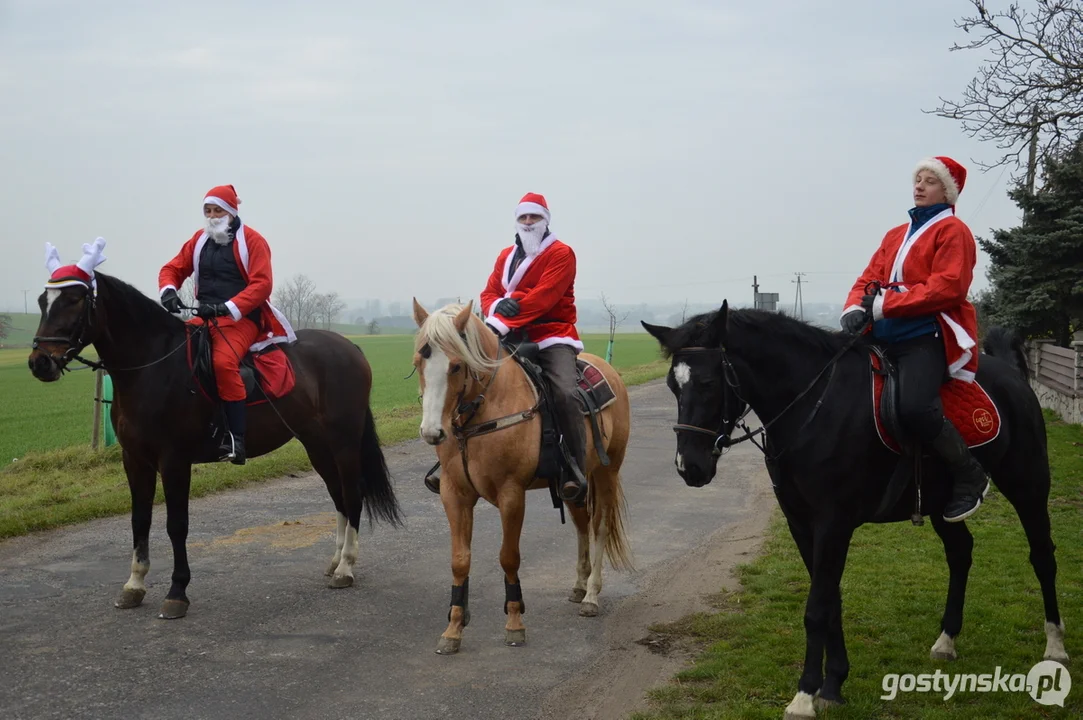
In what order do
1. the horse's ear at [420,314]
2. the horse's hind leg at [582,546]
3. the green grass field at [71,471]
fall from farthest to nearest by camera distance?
1. the green grass field at [71,471]
2. the horse's hind leg at [582,546]
3. the horse's ear at [420,314]

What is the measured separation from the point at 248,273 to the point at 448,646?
11.9 feet

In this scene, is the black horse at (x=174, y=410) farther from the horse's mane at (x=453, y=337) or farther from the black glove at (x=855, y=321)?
the black glove at (x=855, y=321)

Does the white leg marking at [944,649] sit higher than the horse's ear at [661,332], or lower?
lower

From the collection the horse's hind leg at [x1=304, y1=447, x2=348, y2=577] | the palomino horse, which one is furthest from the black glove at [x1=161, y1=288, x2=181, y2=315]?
the palomino horse

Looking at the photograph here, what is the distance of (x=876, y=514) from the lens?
5113mm

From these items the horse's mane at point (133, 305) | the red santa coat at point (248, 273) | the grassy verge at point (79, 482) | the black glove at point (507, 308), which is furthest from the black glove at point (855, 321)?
the grassy verge at point (79, 482)

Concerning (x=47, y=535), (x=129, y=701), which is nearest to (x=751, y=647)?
(x=129, y=701)

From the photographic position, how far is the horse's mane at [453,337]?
549 cm

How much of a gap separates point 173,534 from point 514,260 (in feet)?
10.9

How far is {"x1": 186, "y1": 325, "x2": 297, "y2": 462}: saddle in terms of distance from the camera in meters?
7.27

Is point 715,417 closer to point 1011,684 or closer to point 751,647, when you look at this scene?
point 751,647

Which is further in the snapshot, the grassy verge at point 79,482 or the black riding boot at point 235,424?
the grassy verge at point 79,482

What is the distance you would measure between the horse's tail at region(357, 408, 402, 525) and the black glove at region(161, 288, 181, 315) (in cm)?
190

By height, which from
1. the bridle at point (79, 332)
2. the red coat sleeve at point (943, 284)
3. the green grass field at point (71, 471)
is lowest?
the green grass field at point (71, 471)
